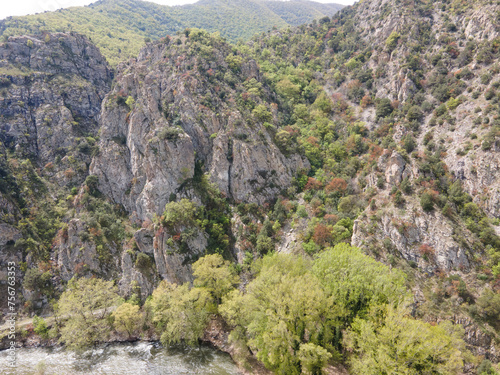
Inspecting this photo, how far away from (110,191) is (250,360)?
57523 millimetres

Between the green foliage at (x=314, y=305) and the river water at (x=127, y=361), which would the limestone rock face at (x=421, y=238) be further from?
the river water at (x=127, y=361)

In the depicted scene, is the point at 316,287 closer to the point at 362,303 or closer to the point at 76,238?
the point at 362,303

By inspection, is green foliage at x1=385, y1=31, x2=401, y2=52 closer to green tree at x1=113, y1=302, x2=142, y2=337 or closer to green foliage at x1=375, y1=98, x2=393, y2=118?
green foliage at x1=375, y1=98, x2=393, y2=118

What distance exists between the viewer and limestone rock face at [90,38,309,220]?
5878 cm

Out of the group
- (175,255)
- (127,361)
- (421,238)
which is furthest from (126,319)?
(421,238)

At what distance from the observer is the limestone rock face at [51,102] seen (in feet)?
231

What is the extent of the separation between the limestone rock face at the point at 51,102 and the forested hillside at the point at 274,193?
0.53 metres

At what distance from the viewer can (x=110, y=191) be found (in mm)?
66375

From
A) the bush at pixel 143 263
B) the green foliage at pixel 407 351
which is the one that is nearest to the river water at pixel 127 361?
the bush at pixel 143 263

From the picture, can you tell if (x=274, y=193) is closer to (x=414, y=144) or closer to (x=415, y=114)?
(x=414, y=144)

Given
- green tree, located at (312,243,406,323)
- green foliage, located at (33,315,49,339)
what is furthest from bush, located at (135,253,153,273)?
green tree, located at (312,243,406,323)

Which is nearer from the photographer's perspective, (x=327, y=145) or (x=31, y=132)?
(x=327, y=145)

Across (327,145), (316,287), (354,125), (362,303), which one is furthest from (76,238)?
(354,125)

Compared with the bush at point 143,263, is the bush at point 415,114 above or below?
above
